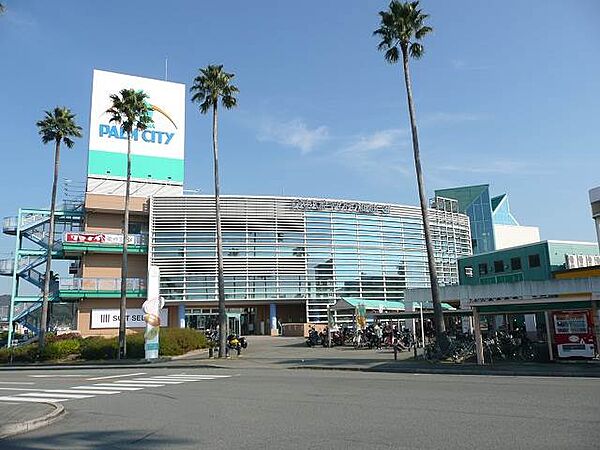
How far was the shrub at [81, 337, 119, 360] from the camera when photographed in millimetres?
31109

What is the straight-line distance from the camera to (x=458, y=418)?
31.0 feet

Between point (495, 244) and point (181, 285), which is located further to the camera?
point (495, 244)

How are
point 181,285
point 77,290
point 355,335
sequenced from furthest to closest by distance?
Result: 1. point 181,285
2. point 77,290
3. point 355,335

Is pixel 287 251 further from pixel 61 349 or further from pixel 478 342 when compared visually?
pixel 478 342

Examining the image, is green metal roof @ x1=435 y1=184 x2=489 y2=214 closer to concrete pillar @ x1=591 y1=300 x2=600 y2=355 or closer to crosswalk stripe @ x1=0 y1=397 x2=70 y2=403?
concrete pillar @ x1=591 y1=300 x2=600 y2=355

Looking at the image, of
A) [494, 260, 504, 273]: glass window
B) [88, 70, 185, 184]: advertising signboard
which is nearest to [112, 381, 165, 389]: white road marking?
[88, 70, 185, 184]: advertising signboard

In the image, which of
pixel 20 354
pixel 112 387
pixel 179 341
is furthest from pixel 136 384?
pixel 20 354

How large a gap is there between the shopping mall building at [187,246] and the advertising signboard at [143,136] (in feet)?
0.33

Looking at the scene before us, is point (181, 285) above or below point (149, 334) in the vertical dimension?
above

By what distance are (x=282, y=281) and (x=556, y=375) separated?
35066 millimetres

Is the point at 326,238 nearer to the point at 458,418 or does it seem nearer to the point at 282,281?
the point at 282,281

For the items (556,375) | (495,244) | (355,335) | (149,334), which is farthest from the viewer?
(495,244)

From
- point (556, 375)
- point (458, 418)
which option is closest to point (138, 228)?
point (556, 375)

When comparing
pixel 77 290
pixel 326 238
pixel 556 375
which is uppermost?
pixel 326 238
